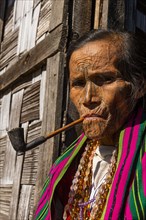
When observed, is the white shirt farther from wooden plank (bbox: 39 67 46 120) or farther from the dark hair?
wooden plank (bbox: 39 67 46 120)

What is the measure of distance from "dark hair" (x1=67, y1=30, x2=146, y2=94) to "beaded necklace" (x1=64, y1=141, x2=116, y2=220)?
13.6 inches

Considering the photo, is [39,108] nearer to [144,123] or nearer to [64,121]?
[64,121]

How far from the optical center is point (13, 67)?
3.67 meters

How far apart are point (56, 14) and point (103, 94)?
1.53m

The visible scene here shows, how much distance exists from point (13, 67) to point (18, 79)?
8.0 inches

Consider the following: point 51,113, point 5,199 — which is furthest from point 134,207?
point 5,199

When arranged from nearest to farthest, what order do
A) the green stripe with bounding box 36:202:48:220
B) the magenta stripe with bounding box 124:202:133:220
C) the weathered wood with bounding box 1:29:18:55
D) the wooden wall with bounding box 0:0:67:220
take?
the magenta stripe with bounding box 124:202:133:220, the green stripe with bounding box 36:202:48:220, the wooden wall with bounding box 0:0:67:220, the weathered wood with bounding box 1:29:18:55

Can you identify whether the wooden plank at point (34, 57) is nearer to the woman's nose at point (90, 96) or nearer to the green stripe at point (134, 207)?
the woman's nose at point (90, 96)

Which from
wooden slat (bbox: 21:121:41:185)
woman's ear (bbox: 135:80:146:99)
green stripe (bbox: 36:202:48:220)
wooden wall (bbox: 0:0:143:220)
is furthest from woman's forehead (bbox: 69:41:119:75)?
wooden slat (bbox: 21:121:41:185)

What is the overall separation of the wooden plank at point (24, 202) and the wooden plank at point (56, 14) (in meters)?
1.27

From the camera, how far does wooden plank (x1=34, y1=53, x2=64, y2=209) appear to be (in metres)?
2.64

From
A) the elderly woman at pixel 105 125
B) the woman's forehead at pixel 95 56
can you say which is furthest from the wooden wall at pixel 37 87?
the woman's forehead at pixel 95 56

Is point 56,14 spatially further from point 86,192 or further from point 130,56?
point 86,192

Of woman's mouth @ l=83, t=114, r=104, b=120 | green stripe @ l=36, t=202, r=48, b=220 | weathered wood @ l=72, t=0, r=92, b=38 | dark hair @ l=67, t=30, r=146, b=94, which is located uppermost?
weathered wood @ l=72, t=0, r=92, b=38
